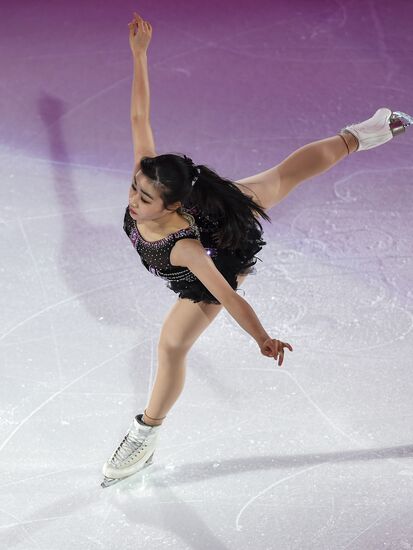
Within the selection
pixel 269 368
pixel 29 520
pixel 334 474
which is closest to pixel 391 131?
pixel 269 368

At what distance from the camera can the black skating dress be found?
2.80m

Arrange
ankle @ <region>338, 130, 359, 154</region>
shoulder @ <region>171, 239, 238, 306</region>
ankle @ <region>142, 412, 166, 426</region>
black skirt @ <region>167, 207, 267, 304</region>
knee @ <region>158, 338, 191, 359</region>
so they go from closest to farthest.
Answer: shoulder @ <region>171, 239, 238, 306</region>, black skirt @ <region>167, 207, 267, 304</region>, knee @ <region>158, 338, 191, 359</region>, ankle @ <region>142, 412, 166, 426</region>, ankle @ <region>338, 130, 359, 154</region>

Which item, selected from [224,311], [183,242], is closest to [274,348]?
[183,242]

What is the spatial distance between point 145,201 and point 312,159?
36.4 inches

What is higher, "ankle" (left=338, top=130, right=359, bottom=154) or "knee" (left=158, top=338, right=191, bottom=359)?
"ankle" (left=338, top=130, right=359, bottom=154)

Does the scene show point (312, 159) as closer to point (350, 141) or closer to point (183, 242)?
point (350, 141)

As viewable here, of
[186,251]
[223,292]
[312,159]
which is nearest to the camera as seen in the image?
[223,292]

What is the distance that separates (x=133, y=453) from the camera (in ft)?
10.1

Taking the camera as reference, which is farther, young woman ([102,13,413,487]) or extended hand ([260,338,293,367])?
young woman ([102,13,413,487])

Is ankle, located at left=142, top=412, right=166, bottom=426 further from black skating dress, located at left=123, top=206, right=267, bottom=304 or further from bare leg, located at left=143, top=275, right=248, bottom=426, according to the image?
black skating dress, located at left=123, top=206, right=267, bottom=304

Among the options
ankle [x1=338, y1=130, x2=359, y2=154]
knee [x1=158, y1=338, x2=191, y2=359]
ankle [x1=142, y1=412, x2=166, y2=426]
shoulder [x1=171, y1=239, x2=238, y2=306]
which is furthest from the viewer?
ankle [x1=338, y1=130, x2=359, y2=154]

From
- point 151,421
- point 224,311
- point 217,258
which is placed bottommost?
point 224,311

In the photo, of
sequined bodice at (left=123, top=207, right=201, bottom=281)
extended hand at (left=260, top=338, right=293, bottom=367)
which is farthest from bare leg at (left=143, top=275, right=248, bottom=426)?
extended hand at (left=260, top=338, right=293, bottom=367)

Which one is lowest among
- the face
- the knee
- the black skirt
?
the knee
